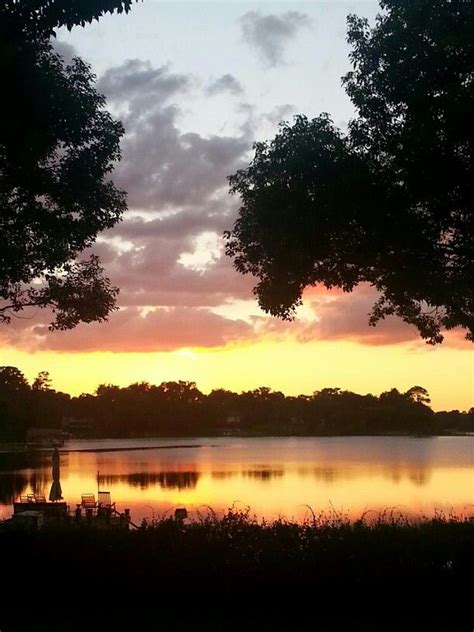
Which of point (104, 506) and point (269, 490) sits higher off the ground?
point (104, 506)

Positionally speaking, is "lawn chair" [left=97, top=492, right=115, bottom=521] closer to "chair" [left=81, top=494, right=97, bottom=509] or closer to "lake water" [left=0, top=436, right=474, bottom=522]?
"chair" [left=81, top=494, right=97, bottom=509]

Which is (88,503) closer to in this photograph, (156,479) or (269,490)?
(269,490)

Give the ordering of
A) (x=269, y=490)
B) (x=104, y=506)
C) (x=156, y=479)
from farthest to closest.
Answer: (x=156, y=479)
(x=269, y=490)
(x=104, y=506)

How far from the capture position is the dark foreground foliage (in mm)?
9188

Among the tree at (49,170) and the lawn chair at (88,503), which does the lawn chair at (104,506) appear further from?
the tree at (49,170)

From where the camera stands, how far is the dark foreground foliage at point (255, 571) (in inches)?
362

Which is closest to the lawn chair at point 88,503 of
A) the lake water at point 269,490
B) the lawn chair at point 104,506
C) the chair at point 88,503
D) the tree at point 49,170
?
the chair at point 88,503

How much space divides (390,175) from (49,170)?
669cm

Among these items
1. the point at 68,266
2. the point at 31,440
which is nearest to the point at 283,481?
the point at 68,266

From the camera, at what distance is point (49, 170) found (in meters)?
14.5

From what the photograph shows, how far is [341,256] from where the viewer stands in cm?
1555

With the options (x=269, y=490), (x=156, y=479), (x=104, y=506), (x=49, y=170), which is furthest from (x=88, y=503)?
(x=156, y=479)

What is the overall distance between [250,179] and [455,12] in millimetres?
5053

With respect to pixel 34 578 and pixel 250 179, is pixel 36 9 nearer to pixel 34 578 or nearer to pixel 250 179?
pixel 250 179
